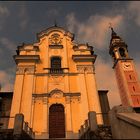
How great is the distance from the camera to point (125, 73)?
42344 mm

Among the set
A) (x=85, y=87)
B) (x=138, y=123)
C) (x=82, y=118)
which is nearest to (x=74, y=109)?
(x=82, y=118)

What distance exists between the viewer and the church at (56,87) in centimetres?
1660

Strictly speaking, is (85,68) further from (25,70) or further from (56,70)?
(25,70)

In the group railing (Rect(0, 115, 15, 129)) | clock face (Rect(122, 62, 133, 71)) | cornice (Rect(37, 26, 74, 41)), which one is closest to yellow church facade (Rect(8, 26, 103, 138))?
cornice (Rect(37, 26, 74, 41))

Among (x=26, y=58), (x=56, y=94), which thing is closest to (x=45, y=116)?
(x=56, y=94)

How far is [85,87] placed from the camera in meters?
18.7

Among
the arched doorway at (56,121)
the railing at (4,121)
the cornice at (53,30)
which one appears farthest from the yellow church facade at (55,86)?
the railing at (4,121)

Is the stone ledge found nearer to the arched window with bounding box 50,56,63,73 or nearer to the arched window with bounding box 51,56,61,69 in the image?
the arched window with bounding box 50,56,63,73

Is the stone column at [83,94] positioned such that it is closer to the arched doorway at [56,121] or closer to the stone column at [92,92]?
the stone column at [92,92]

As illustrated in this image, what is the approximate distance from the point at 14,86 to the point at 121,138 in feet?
40.4

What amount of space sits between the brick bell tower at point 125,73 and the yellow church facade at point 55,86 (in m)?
21.8

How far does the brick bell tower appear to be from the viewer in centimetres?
4016

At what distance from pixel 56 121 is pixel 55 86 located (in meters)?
3.46

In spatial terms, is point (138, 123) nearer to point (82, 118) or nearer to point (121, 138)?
point (121, 138)
